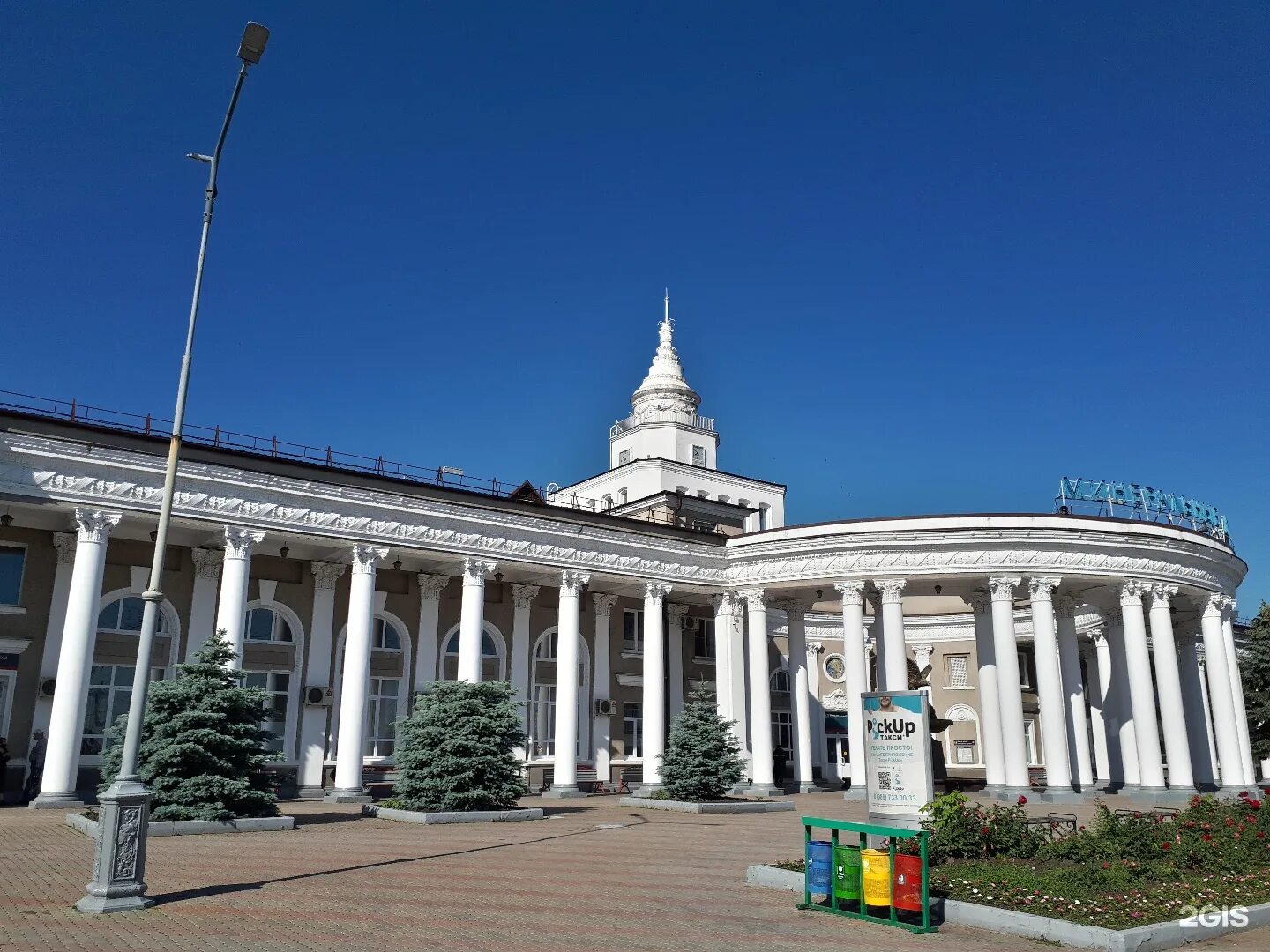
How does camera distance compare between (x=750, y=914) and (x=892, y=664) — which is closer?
(x=750, y=914)

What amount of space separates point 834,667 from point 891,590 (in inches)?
741

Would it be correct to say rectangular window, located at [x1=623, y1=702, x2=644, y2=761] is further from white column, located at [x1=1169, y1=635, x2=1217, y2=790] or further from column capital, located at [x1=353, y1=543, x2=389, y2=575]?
white column, located at [x1=1169, y1=635, x2=1217, y2=790]

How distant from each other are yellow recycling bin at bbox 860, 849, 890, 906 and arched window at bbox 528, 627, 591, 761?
2727 centimetres

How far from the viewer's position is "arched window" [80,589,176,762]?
30828 millimetres

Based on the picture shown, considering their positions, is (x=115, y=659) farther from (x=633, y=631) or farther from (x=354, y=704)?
(x=633, y=631)

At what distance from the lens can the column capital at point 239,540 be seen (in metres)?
29.1

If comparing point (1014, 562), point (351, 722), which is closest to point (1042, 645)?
point (1014, 562)

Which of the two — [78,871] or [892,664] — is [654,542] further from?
[78,871]

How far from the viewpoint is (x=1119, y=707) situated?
4256cm

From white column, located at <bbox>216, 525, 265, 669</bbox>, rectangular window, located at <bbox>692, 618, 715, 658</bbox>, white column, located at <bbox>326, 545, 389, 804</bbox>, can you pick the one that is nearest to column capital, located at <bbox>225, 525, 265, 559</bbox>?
white column, located at <bbox>216, 525, 265, 669</bbox>

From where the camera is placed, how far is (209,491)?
94.9ft

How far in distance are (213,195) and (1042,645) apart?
30.5m

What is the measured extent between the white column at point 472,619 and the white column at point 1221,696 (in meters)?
28.4

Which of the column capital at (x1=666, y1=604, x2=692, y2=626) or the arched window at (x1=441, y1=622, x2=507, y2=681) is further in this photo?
the column capital at (x1=666, y1=604, x2=692, y2=626)
